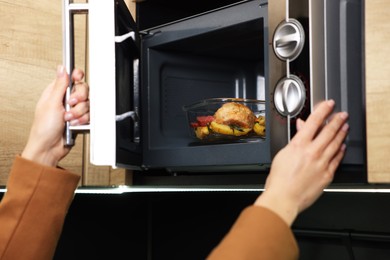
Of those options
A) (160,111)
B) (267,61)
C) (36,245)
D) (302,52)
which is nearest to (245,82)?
(160,111)

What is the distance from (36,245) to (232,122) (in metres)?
0.39

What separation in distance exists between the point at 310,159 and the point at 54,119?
0.46 metres

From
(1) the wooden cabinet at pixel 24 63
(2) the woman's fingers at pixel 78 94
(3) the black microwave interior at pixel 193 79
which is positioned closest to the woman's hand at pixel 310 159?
(3) the black microwave interior at pixel 193 79

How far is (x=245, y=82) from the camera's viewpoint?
1.25m

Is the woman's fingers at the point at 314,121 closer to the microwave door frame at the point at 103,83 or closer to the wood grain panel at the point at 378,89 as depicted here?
the wood grain panel at the point at 378,89

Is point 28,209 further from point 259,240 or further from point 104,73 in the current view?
point 259,240

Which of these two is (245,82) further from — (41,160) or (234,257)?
(234,257)

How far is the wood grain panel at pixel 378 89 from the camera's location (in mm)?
825

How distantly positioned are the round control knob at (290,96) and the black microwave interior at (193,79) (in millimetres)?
112

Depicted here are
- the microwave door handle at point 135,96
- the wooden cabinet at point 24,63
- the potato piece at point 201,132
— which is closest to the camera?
the microwave door handle at point 135,96

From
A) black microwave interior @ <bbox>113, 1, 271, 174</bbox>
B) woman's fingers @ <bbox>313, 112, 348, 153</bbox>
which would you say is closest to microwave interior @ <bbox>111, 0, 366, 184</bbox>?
black microwave interior @ <bbox>113, 1, 271, 174</bbox>

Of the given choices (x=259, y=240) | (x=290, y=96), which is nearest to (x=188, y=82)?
(x=290, y=96)

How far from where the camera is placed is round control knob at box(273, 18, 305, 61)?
0.84 metres

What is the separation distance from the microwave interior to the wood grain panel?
0.15 meters
